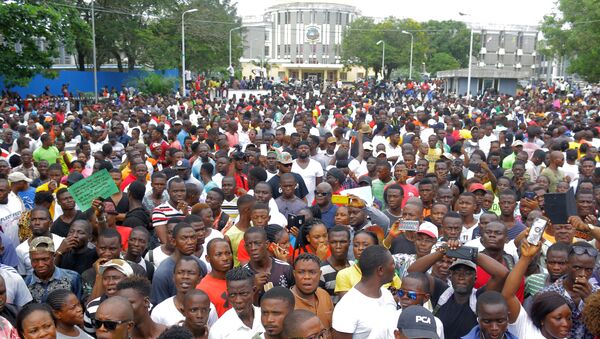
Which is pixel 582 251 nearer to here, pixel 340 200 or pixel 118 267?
pixel 340 200

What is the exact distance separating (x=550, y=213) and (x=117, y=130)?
397 inches

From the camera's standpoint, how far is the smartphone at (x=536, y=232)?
4066 mm

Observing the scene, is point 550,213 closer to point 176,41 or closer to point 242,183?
point 242,183

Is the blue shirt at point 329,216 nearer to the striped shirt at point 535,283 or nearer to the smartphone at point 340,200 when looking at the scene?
the smartphone at point 340,200

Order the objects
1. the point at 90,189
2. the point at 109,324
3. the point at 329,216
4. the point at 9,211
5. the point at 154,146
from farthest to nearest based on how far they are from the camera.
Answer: the point at 154,146 → the point at 329,216 → the point at 9,211 → the point at 90,189 → the point at 109,324

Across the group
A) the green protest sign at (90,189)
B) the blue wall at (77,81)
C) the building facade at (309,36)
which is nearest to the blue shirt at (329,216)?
the green protest sign at (90,189)

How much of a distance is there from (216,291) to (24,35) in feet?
56.1

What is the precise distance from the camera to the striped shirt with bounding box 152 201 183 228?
20.9 feet

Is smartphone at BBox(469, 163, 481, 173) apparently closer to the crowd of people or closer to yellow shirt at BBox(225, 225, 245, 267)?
the crowd of people

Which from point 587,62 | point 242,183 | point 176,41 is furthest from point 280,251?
point 176,41

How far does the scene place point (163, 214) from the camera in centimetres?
648

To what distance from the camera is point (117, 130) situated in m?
13.1

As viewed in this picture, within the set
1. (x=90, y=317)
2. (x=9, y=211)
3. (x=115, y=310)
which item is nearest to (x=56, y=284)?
(x=90, y=317)

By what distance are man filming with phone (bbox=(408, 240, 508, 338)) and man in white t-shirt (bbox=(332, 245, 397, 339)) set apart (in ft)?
1.40
